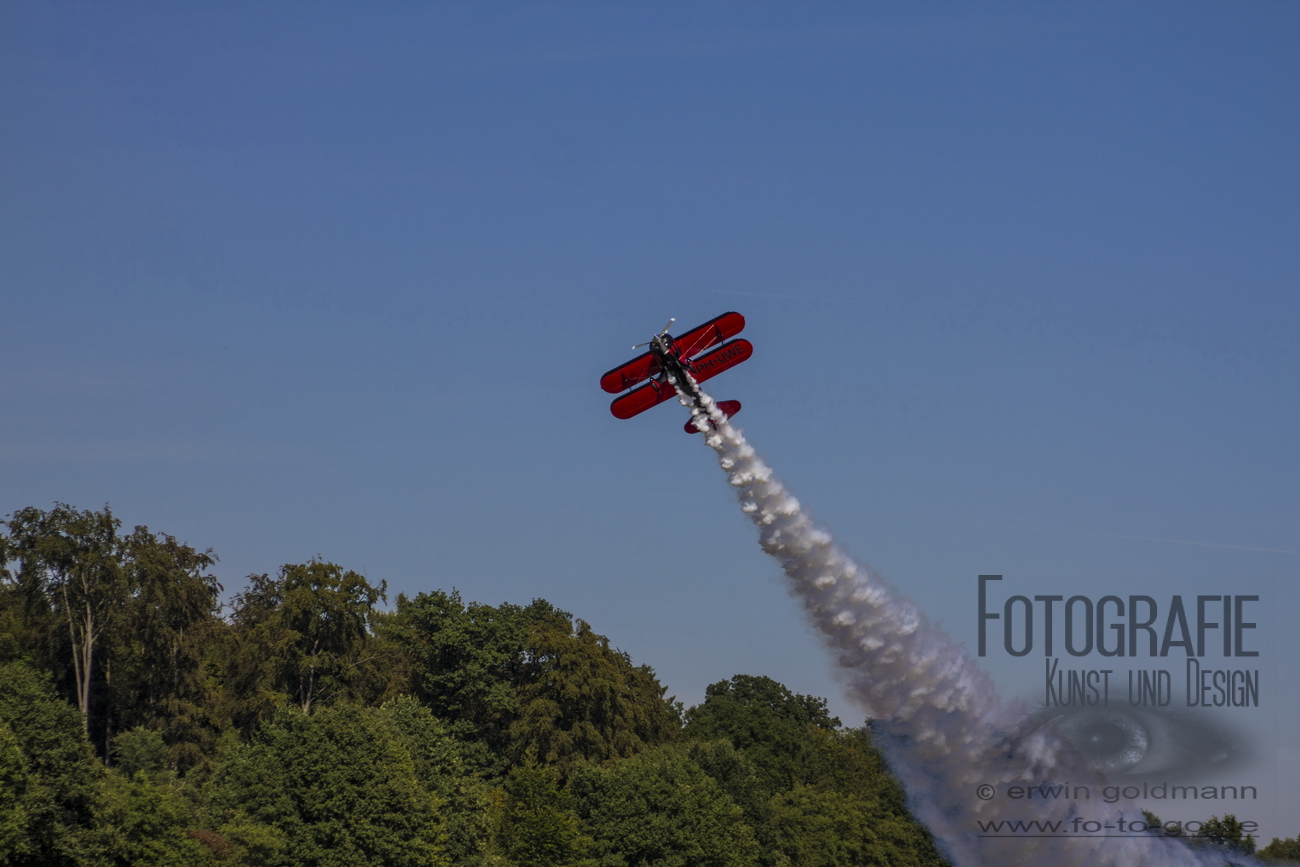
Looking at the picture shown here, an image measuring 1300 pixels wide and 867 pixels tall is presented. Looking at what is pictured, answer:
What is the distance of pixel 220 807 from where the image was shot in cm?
6994

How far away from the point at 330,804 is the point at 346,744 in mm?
2711

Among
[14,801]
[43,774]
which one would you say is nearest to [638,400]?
[43,774]

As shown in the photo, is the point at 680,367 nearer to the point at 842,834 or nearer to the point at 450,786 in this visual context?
the point at 450,786

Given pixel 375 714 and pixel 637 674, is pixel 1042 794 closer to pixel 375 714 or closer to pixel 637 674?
pixel 375 714

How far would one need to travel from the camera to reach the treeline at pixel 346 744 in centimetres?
6262

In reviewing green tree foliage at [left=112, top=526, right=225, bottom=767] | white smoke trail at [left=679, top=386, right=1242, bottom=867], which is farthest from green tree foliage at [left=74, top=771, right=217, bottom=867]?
green tree foliage at [left=112, top=526, right=225, bottom=767]

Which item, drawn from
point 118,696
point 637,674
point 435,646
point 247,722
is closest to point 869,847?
point 637,674

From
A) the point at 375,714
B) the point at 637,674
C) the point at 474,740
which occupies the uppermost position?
the point at 637,674

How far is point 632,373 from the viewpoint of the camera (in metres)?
62.9

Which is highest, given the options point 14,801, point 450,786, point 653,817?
point 653,817

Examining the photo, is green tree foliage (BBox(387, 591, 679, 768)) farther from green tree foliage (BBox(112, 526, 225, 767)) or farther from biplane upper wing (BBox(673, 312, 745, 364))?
biplane upper wing (BBox(673, 312, 745, 364))

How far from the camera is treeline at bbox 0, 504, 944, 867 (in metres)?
62.6

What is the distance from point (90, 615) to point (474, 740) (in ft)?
93.0

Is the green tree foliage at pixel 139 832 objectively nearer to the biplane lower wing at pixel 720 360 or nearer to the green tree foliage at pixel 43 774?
the green tree foliage at pixel 43 774
